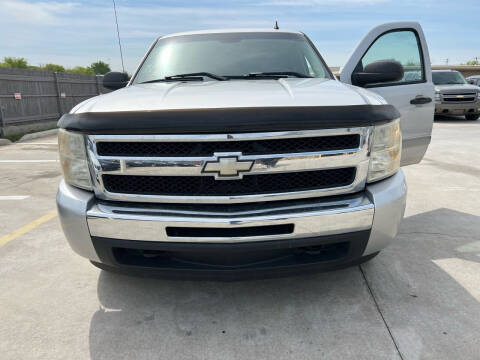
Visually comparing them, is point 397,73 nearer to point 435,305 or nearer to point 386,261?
point 386,261

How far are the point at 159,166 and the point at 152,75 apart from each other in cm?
147

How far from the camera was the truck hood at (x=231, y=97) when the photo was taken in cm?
189

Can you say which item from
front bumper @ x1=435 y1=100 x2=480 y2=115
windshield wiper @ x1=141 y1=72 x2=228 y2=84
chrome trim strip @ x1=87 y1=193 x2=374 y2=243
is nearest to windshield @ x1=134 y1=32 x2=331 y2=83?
windshield wiper @ x1=141 y1=72 x2=228 y2=84

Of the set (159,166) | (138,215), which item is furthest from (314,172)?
(138,215)

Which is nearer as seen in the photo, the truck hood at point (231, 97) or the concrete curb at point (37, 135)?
the truck hood at point (231, 97)

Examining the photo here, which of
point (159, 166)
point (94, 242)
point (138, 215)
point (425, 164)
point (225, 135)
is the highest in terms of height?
point (225, 135)

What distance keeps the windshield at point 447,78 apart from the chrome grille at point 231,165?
13069mm

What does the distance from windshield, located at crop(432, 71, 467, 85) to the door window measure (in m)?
10.9

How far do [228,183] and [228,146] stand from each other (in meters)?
0.19

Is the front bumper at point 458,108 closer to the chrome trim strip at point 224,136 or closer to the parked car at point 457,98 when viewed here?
the parked car at point 457,98

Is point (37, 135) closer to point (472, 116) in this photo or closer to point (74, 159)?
point (74, 159)

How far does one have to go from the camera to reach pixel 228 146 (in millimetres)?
1805

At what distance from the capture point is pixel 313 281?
2.46 m

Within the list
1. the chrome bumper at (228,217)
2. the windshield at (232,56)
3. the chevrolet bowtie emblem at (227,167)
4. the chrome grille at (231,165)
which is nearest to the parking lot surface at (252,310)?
the chrome bumper at (228,217)
